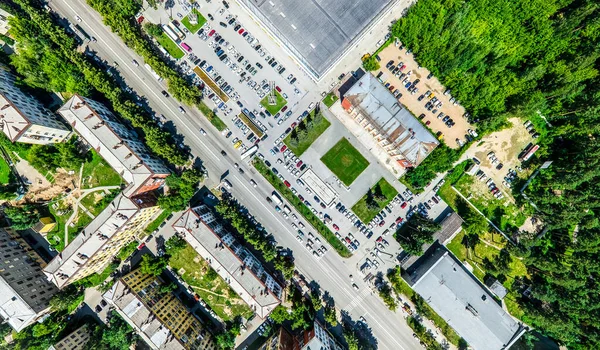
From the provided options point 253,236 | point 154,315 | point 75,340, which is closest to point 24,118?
point 154,315

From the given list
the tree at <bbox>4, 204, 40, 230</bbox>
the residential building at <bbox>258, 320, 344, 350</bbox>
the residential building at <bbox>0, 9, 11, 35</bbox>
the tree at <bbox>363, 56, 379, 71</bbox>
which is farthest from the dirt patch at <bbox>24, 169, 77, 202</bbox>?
the tree at <bbox>363, 56, 379, 71</bbox>

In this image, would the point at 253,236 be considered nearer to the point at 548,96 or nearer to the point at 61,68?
the point at 61,68

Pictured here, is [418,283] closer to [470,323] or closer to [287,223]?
[470,323]

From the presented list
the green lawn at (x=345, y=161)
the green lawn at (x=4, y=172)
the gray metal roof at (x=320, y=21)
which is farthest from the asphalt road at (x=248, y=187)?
the green lawn at (x=4, y=172)

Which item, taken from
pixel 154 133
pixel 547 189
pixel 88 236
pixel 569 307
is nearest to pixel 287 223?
pixel 154 133

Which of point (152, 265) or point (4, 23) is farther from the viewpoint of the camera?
point (152, 265)
